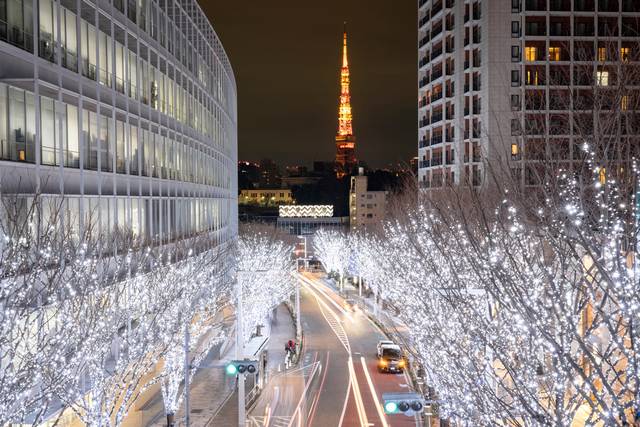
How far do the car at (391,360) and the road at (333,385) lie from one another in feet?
0.94

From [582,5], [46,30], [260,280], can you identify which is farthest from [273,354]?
[582,5]

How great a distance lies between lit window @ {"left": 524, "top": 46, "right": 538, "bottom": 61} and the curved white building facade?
2142cm

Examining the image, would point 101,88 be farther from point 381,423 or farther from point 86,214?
point 381,423

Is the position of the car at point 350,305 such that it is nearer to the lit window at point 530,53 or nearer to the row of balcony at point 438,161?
the row of balcony at point 438,161

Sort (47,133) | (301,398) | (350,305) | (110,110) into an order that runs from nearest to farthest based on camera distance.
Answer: (47,133), (110,110), (301,398), (350,305)

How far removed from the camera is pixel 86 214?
16.7 metres

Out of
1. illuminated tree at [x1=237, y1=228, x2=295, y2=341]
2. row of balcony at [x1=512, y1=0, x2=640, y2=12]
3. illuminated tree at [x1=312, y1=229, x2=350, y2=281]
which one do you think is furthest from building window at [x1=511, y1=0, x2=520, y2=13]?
illuminated tree at [x1=312, y1=229, x2=350, y2=281]

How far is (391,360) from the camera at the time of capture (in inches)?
1028

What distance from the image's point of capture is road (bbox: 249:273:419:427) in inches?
769

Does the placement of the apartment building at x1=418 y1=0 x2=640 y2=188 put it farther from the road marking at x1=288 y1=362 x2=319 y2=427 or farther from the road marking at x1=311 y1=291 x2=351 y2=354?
the road marking at x1=288 y1=362 x2=319 y2=427

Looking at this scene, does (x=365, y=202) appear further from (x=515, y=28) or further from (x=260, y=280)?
(x=260, y=280)

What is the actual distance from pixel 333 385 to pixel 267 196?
112276 mm

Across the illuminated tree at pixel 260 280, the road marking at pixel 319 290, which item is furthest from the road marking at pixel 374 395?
the road marking at pixel 319 290

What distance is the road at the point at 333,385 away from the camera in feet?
64.1
